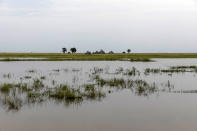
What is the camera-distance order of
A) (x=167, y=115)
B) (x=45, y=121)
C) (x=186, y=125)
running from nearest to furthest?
(x=186, y=125), (x=45, y=121), (x=167, y=115)

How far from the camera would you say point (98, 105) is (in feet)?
44.1

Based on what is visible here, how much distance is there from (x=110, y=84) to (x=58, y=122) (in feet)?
34.6

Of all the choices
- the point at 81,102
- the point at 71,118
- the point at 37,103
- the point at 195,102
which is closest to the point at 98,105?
the point at 81,102

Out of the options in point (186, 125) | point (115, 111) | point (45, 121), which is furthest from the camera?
point (115, 111)

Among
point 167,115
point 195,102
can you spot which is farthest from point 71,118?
point 195,102

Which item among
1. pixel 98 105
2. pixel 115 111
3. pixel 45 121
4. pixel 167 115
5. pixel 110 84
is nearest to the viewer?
pixel 45 121

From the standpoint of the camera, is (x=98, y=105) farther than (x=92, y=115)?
Yes

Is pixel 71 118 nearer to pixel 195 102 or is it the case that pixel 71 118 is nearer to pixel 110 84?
pixel 195 102

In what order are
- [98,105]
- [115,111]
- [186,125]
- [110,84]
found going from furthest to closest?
[110,84] < [98,105] < [115,111] < [186,125]

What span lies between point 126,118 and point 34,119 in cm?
444

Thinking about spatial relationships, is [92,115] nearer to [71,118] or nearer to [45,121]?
[71,118]

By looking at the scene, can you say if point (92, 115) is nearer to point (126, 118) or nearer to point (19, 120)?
point (126, 118)

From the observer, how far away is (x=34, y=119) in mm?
10906

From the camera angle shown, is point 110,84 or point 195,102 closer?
point 195,102
